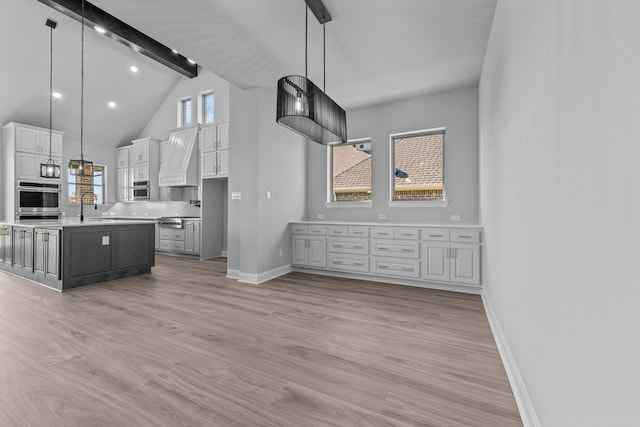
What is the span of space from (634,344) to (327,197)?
192 inches

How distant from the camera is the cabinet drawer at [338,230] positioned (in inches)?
187

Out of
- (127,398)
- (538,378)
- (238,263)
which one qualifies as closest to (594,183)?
(538,378)

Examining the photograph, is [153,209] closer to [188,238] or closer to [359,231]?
[188,238]

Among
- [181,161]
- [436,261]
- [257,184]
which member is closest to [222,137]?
[181,161]

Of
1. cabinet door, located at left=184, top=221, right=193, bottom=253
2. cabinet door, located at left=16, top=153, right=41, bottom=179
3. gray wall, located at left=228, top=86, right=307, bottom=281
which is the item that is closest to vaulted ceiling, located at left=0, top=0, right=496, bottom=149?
gray wall, located at left=228, top=86, right=307, bottom=281

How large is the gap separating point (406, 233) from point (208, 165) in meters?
4.74

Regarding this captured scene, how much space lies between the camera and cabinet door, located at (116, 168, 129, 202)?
8.27 m

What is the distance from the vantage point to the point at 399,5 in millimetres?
2672

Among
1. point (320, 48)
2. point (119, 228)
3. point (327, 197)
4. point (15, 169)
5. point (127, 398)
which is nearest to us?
point (127, 398)

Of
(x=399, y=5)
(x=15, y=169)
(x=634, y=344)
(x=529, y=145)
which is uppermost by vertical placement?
(x=399, y=5)

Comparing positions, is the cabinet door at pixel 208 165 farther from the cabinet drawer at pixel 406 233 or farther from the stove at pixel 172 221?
the cabinet drawer at pixel 406 233

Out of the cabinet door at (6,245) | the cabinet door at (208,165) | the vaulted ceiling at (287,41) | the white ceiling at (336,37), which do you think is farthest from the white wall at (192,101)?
the cabinet door at (6,245)

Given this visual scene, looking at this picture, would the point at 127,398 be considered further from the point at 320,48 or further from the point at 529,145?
the point at 320,48

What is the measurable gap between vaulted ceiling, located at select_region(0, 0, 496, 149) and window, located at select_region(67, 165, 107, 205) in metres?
2.17
